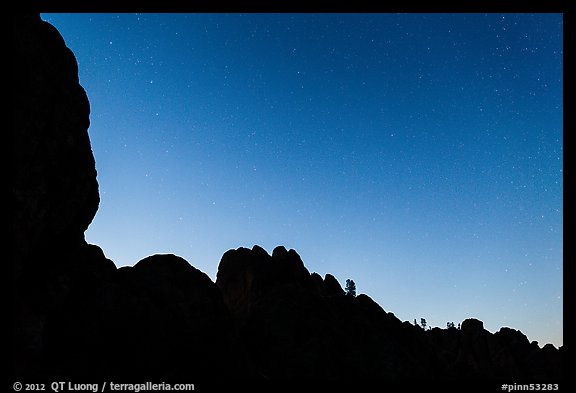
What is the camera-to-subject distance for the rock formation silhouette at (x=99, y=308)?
17.2 m

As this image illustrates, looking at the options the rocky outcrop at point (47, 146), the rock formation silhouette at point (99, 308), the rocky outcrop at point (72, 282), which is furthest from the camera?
the rock formation silhouette at point (99, 308)

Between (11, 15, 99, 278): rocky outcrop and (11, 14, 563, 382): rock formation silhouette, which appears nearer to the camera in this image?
(11, 15, 99, 278): rocky outcrop

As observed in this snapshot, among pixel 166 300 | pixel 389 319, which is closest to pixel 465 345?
pixel 389 319

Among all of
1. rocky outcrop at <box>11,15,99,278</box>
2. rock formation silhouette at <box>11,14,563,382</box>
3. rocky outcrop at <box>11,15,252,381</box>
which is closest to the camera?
rocky outcrop at <box>11,15,99,278</box>

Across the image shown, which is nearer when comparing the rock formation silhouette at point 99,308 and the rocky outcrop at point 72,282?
the rocky outcrop at point 72,282

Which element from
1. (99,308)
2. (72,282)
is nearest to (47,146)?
(72,282)

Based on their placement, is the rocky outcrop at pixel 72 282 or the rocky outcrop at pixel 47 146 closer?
the rocky outcrop at pixel 47 146

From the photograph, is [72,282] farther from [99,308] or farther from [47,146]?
[47,146]

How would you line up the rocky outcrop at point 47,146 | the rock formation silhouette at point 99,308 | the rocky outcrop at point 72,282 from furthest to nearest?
the rock formation silhouette at point 99,308, the rocky outcrop at point 72,282, the rocky outcrop at point 47,146

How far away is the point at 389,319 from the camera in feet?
121

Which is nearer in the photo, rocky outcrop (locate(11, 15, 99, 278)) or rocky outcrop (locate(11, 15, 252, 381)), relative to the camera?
→ rocky outcrop (locate(11, 15, 99, 278))

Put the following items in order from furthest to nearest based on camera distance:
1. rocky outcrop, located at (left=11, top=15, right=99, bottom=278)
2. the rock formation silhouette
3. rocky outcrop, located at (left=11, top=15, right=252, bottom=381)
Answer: the rock formation silhouette
rocky outcrop, located at (left=11, top=15, right=252, bottom=381)
rocky outcrop, located at (left=11, top=15, right=99, bottom=278)

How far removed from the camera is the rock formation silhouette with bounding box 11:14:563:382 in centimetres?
1717
